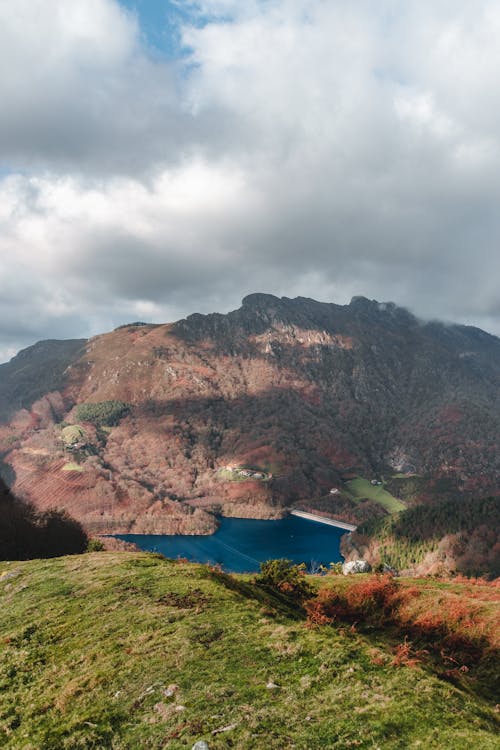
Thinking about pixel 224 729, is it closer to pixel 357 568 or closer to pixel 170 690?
pixel 170 690

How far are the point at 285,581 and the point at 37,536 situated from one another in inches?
1527

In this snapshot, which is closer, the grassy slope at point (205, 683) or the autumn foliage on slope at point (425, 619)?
the grassy slope at point (205, 683)

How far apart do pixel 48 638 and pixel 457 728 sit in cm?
1715

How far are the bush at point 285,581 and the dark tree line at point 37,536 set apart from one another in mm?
33891

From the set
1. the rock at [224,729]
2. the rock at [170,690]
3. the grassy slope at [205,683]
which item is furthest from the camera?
the rock at [170,690]

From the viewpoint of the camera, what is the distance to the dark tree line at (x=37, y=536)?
51.1m

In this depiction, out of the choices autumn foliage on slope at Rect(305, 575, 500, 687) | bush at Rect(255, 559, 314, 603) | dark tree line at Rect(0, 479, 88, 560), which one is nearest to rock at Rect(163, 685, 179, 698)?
autumn foliage on slope at Rect(305, 575, 500, 687)

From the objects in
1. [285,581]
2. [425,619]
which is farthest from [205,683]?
[425,619]

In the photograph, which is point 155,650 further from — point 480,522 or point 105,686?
point 480,522

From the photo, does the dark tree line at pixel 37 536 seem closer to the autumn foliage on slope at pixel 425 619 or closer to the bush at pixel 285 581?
the bush at pixel 285 581

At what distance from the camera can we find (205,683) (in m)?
15.0

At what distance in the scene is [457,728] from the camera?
1296 cm

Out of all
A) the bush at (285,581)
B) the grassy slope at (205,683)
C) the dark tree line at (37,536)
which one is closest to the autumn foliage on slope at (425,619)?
the bush at (285,581)

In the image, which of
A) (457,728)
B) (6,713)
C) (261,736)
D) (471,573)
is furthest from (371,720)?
(471,573)
